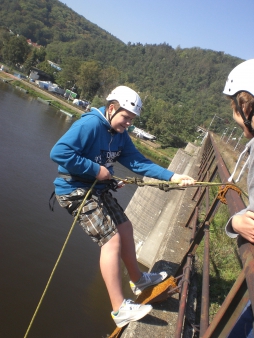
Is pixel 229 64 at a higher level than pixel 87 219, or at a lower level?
higher

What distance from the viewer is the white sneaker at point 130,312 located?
9.34ft

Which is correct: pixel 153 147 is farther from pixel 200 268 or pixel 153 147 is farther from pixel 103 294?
pixel 200 268

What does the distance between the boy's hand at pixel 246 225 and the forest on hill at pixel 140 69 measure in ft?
→ 165

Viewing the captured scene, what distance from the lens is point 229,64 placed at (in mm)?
156125

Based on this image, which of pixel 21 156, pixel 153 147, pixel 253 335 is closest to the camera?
pixel 253 335

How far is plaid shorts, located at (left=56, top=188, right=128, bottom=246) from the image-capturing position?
2895 millimetres

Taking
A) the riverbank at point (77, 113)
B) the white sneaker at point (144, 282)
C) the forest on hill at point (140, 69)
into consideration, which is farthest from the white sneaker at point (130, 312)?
the forest on hill at point (140, 69)

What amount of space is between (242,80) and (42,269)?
8285mm

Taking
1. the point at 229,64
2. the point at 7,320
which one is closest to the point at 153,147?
the point at 7,320

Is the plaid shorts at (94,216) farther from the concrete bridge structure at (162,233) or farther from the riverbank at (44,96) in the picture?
the riverbank at (44,96)

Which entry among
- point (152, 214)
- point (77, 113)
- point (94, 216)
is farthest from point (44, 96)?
point (94, 216)

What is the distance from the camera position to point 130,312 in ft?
9.38

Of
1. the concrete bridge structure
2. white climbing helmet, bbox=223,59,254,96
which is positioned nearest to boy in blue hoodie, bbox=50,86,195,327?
the concrete bridge structure

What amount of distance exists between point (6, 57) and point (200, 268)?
79632 millimetres
